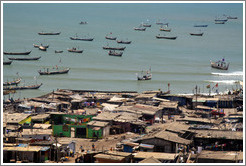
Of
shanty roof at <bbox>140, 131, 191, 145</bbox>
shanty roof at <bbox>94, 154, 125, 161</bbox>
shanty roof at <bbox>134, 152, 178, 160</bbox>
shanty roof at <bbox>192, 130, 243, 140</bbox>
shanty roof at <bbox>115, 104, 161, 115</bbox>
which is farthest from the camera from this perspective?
shanty roof at <bbox>115, 104, 161, 115</bbox>

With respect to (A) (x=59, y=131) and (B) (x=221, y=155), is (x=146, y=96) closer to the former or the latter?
(A) (x=59, y=131)

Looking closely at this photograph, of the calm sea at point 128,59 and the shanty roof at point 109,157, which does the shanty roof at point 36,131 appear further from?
the calm sea at point 128,59

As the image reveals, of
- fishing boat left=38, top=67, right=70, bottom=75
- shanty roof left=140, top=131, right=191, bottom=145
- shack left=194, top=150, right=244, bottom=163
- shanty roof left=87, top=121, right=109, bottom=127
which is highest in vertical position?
fishing boat left=38, top=67, right=70, bottom=75

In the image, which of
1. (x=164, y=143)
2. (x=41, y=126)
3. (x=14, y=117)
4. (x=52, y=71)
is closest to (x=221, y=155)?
(x=164, y=143)

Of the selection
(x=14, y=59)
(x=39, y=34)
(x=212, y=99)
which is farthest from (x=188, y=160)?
(x=39, y=34)

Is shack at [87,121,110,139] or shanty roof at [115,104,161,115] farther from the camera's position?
shanty roof at [115,104,161,115]

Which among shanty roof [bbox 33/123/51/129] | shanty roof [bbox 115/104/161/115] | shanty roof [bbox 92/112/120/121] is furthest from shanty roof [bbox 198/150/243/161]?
shanty roof [bbox 115/104/161/115]

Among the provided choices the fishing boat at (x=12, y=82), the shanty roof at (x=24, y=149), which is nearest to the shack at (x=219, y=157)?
the shanty roof at (x=24, y=149)

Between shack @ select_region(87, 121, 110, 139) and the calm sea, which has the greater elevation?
the calm sea

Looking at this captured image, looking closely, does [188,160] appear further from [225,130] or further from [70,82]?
[70,82]

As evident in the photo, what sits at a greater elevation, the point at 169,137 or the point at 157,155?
the point at 169,137

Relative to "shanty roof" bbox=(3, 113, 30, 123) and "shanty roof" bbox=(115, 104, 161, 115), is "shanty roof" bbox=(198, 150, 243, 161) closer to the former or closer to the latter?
"shanty roof" bbox=(115, 104, 161, 115)
